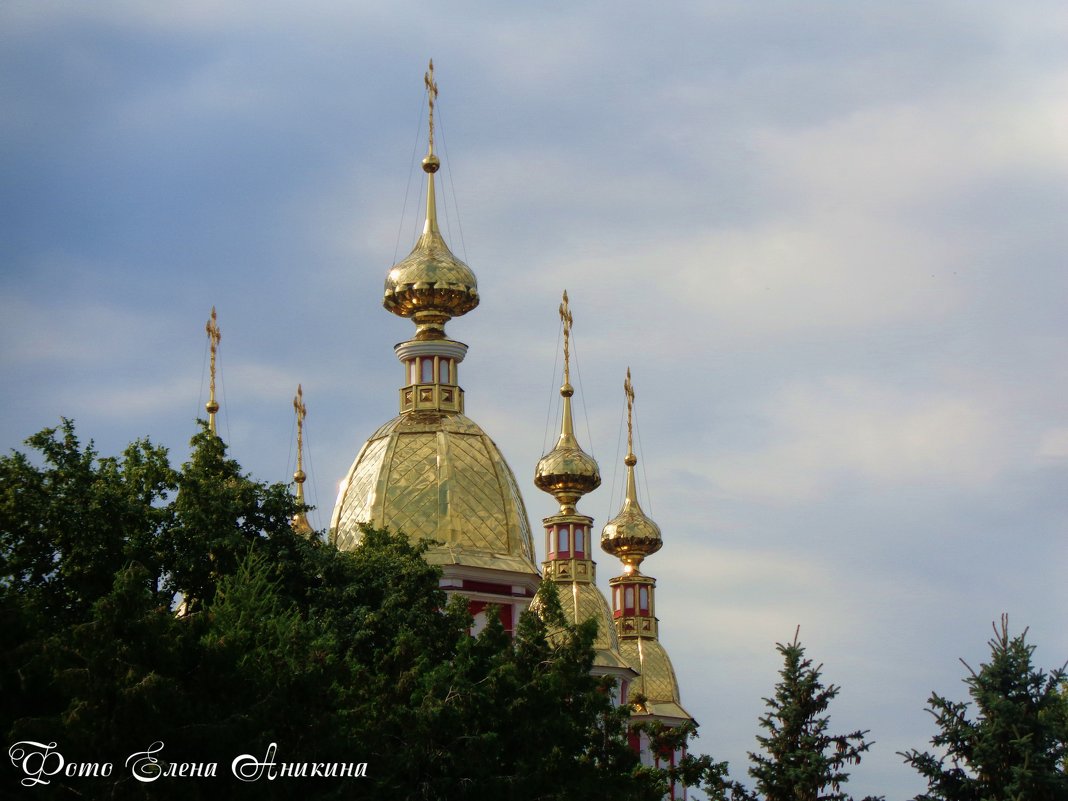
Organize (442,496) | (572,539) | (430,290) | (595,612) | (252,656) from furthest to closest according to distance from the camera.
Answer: (572,539), (595,612), (430,290), (442,496), (252,656)

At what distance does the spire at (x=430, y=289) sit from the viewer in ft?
142

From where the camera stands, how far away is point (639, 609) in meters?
56.1

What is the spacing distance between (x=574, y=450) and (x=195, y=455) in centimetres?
1942

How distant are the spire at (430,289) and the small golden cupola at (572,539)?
583 centimetres

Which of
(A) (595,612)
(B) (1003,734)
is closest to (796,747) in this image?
(B) (1003,734)

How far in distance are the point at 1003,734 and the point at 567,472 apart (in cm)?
2395

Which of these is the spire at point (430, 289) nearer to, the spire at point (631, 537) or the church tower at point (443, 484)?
the church tower at point (443, 484)

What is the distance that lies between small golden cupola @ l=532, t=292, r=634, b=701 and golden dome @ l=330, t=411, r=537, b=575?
3007mm

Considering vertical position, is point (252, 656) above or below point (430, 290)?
below

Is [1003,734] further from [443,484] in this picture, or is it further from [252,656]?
[443,484]

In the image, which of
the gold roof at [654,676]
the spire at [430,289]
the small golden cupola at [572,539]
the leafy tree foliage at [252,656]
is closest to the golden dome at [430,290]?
the spire at [430,289]

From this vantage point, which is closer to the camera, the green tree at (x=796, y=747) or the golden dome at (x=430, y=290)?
the green tree at (x=796, y=747)

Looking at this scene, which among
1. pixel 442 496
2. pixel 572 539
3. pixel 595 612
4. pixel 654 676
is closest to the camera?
pixel 442 496

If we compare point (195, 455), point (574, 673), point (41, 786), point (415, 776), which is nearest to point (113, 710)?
point (41, 786)
